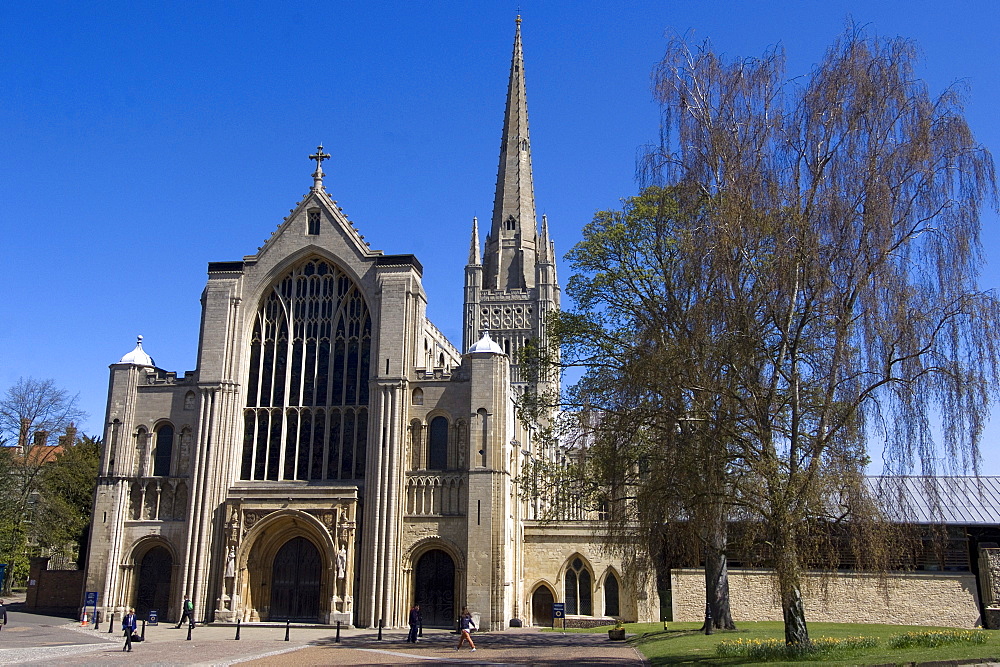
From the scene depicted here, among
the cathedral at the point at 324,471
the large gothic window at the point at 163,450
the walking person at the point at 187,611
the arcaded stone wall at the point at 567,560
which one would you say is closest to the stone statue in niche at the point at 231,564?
the cathedral at the point at 324,471

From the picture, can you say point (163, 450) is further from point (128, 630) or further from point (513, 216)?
point (513, 216)

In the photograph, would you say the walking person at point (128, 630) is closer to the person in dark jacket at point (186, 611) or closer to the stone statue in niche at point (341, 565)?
the person in dark jacket at point (186, 611)

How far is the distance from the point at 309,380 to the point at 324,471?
4395 mm

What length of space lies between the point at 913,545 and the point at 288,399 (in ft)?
97.2

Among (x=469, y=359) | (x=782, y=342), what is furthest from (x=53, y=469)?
(x=782, y=342)

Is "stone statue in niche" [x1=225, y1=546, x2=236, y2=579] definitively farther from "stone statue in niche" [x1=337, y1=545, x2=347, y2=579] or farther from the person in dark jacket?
"stone statue in niche" [x1=337, y1=545, x2=347, y2=579]

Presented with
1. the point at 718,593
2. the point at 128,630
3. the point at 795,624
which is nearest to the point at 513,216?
the point at 718,593

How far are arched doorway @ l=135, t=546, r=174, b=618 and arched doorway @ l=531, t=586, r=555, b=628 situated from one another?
16.1 meters

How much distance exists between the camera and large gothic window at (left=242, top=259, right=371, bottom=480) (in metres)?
40.3

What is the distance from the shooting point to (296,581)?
3931 cm

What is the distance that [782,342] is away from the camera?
18.5 meters

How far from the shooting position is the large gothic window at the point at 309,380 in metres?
40.3

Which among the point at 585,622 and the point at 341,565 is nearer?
the point at 341,565

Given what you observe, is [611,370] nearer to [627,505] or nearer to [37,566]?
[627,505]
